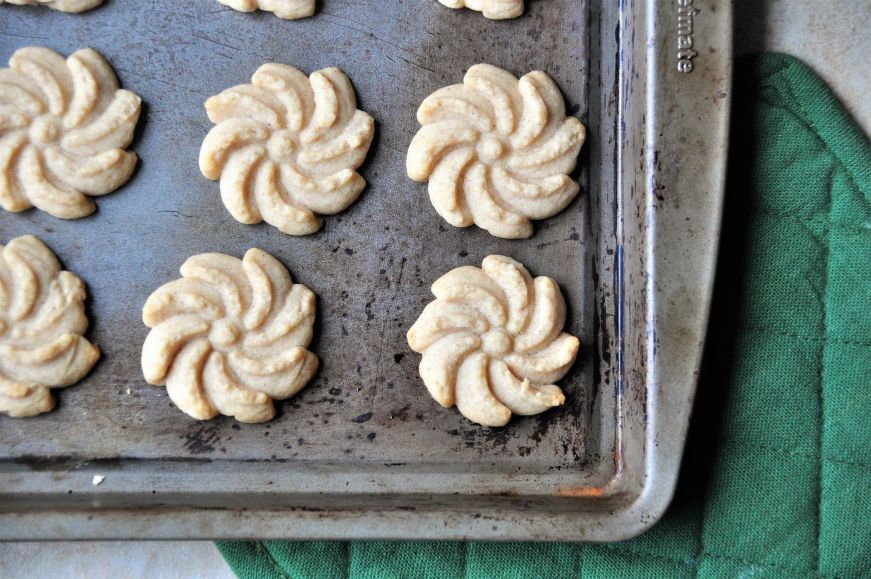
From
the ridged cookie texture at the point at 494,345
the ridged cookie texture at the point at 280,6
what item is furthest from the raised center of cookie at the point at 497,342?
the ridged cookie texture at the point at 280,6

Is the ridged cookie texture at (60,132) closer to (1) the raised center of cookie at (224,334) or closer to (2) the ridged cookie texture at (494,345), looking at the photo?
(1) the raised center of cookie at (224,334)

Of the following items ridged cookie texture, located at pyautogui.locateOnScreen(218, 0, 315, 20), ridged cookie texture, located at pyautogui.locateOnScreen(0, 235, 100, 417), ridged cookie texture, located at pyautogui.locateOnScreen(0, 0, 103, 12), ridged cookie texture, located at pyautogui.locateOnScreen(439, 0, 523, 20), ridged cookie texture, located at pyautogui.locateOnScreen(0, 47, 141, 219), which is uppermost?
ridged cookie texture, located at pyautogui.locateOnScreen(439, 0, 523, 20)

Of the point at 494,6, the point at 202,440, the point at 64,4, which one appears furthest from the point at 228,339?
the point at 494,6

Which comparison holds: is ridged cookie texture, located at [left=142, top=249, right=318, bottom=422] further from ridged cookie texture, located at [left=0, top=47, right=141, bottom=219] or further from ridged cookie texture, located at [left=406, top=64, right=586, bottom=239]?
ridged cookie texture, located at [left=406, top=64, right=586, bottom=239]

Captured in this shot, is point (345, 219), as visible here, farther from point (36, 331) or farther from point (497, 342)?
point (36, 331)

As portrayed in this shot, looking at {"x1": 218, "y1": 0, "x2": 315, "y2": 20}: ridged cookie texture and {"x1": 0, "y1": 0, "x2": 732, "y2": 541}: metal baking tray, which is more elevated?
{"x1": 218, "y1": 0, "x2": 315, "y2": 20}: ridged cookie texture

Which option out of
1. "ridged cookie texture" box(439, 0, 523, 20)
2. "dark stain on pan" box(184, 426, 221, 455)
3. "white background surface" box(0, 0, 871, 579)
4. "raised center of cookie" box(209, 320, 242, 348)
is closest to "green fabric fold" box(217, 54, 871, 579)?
"white background surface" box(0, 0, 871, 579)

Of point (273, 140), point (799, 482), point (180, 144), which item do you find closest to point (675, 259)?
point (799, 482)

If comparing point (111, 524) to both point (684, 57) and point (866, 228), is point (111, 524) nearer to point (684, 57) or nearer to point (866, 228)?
point (684, 57)
